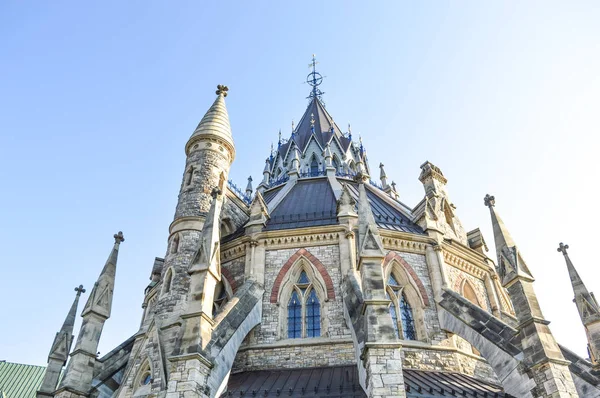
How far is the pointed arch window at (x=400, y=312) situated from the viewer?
15053mm

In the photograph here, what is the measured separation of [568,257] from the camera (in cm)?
1730

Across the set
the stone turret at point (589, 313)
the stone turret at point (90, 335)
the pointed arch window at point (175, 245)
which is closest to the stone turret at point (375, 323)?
the pointed arch window at point (175, 245)

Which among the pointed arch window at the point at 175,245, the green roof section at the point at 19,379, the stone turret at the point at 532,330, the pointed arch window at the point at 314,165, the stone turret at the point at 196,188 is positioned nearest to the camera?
the stone turret at the point at 532,330

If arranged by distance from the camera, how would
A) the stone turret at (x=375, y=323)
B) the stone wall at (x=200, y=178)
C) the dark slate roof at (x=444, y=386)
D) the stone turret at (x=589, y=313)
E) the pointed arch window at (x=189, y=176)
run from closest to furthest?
the stone turret at (x=375, y=323)
the dark slate roof at (x=444, y=386)
the stone turret at (x=589, y=313)
the stone wall at (x=200, y=178)
the pointed arch window at (x=189, y=176)

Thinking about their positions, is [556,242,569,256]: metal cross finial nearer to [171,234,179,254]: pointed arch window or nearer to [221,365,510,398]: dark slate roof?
[221,365,510,398]: dark slate roof

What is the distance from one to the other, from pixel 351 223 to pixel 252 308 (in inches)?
174

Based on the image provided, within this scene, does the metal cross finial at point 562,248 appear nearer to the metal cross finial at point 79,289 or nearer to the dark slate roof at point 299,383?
the dark slate roof at point 299,383

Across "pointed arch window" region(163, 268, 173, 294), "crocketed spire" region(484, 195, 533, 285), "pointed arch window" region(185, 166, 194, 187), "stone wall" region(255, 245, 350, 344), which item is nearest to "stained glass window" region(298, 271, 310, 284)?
"stone wall" region(255, 245, 350, 344)

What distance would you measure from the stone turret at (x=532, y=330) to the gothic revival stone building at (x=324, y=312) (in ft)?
0.12

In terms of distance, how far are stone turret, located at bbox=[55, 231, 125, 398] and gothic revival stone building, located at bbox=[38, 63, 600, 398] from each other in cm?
4

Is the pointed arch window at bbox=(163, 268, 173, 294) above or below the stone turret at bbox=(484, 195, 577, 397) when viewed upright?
above

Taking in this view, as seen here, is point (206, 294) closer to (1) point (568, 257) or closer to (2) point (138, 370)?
(2) point (138, 370)

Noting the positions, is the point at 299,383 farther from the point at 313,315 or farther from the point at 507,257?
the point at 507,257

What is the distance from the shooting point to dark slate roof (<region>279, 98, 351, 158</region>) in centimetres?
3159
